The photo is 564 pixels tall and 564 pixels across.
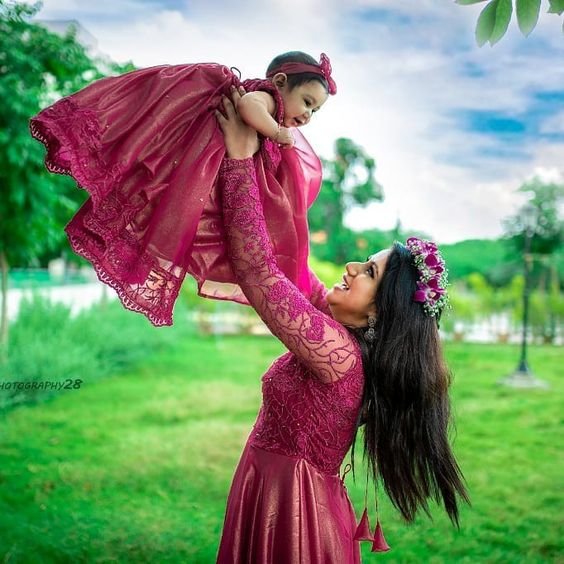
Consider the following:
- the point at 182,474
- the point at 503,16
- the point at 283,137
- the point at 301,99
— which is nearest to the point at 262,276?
the point at 283,137

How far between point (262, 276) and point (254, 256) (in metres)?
0.05

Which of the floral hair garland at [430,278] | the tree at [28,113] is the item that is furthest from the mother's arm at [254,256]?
the tree at [28,113]

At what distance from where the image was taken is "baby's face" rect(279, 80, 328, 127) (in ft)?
4.73

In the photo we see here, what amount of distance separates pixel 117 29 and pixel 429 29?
7.49ft

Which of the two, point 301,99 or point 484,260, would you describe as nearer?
point 301,99

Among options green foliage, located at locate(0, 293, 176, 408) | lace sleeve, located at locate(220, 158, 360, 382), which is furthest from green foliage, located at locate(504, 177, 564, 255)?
lace sleeve, located at locate(220, 158, 360, 382)

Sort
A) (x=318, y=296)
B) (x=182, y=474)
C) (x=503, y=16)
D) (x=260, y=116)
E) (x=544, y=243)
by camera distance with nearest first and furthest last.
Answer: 1. (x=260, y=116)
2. (x=503, y=16)
3. (x=318, y=296)
4. (x=182, y=474)
5. (x=544, y=243)

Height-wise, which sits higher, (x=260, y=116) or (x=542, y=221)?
(x=542, y=221)

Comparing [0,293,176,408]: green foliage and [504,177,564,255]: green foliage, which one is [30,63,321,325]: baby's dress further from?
[504,177,564,255]: green foliage

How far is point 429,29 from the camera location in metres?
5.05

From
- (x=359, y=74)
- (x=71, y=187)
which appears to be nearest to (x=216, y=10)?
(x=359, y=74)

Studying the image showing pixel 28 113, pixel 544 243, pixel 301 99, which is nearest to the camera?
pixel 301 99

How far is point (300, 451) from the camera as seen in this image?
1583mm

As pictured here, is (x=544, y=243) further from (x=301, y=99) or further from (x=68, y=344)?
(x=301, y=99)
